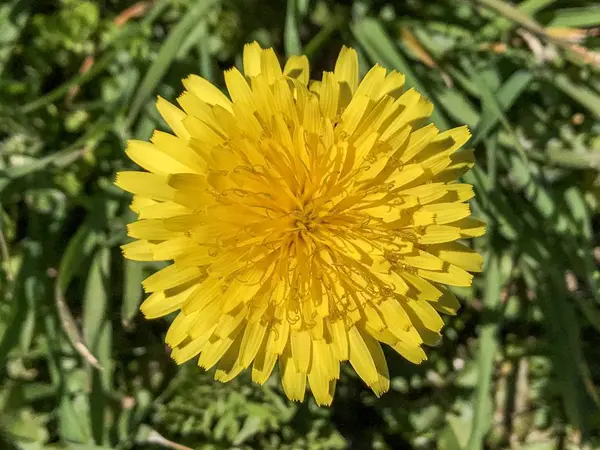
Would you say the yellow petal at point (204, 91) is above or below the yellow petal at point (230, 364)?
above

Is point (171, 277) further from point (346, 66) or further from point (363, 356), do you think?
point (346, 66)

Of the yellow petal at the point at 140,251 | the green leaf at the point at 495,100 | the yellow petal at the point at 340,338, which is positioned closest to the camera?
the yellow petal at the point at 340,338

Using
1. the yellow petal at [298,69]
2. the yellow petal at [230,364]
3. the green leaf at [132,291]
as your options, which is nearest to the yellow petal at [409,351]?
the yellow petal at [230,364]

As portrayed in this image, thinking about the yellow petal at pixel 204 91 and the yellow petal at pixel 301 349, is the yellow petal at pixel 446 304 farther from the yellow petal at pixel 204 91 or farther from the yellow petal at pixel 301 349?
the yellow petal at pixel 204 91

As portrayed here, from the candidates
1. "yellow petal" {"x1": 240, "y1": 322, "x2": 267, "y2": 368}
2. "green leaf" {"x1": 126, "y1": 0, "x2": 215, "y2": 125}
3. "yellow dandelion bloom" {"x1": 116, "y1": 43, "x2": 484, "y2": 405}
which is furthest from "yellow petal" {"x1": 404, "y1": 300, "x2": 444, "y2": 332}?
"green leaf" {"x1": 126, "y1": 0, "x2": 215, "y2": 125}

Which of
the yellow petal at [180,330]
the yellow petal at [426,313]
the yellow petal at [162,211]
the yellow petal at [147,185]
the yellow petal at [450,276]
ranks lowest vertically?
the yellow petal at [180,330]

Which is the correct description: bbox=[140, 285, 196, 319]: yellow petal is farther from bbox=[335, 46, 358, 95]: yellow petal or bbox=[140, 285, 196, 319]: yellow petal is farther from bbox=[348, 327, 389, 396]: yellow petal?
bbox=[335, 46, 358, 95]: yellow petal
